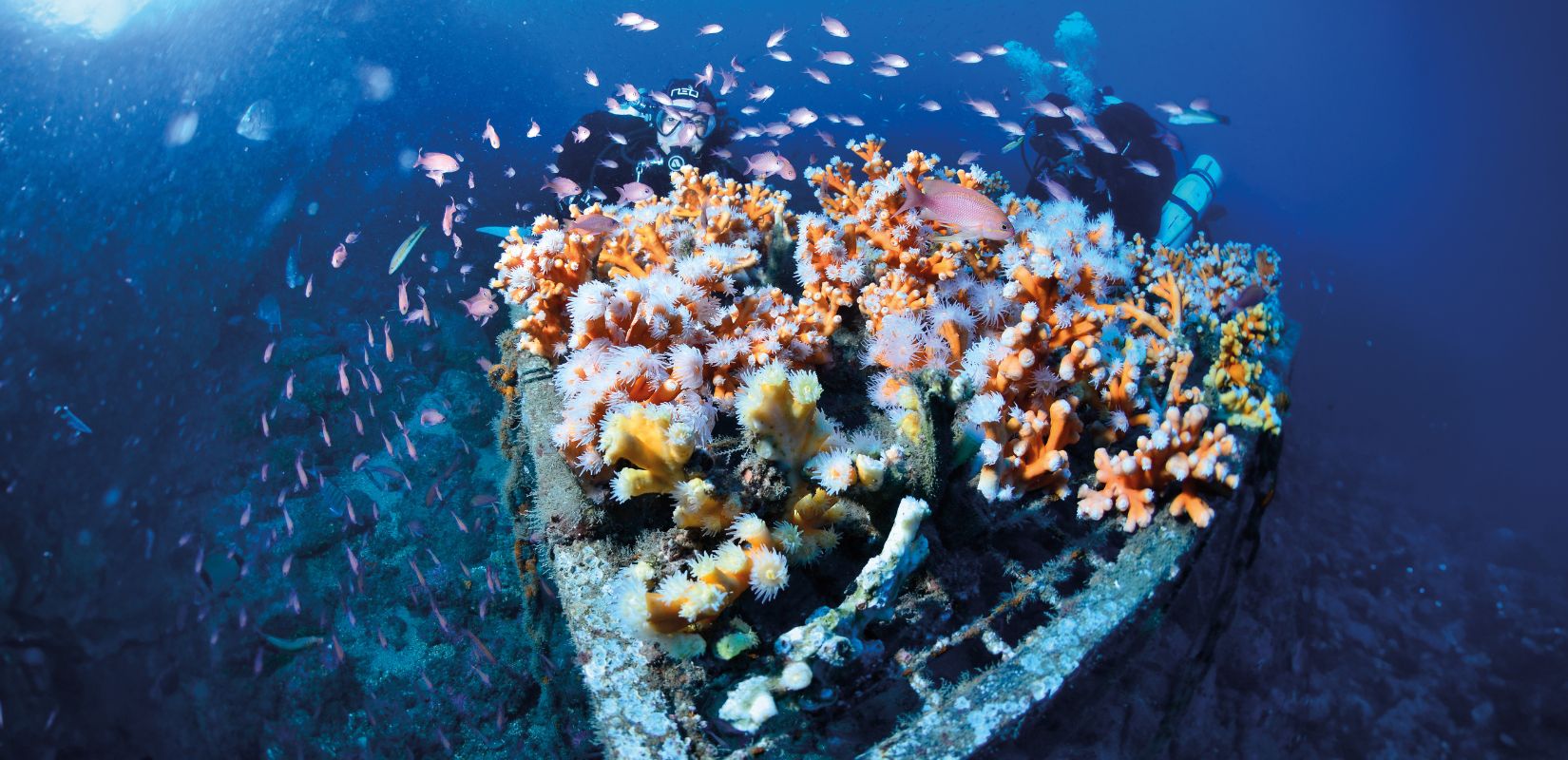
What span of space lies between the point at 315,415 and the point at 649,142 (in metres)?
6.07

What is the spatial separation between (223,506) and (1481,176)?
99.2m

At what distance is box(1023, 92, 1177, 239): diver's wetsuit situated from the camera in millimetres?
10656

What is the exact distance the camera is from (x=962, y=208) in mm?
3195

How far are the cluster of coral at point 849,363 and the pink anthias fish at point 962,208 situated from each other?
255mm

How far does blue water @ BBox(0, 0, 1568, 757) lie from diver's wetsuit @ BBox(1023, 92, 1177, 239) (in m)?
1.30

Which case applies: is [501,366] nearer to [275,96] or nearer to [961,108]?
[275,96]

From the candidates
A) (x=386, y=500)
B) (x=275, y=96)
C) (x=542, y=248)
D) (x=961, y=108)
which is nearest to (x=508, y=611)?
(x=386, y=500)

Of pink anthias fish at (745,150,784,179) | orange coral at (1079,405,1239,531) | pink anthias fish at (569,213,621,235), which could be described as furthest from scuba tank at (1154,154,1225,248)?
pink anthias fish at (569,213,621,235)

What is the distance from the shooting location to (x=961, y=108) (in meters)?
39.4

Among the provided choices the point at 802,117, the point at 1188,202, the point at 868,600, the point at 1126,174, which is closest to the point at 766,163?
the point at 802,117

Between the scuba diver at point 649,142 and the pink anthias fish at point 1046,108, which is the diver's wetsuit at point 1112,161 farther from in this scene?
the scuba diver at point 649,142

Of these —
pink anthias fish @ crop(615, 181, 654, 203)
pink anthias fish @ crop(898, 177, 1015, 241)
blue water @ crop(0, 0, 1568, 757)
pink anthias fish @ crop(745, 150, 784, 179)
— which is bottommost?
blue water @ crop(0, 0, 1568, 757)

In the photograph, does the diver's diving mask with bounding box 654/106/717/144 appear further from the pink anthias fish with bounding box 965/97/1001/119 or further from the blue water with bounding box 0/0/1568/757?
the blue water with bounding box 0/0/1568/757

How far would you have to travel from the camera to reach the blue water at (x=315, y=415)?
646cm
